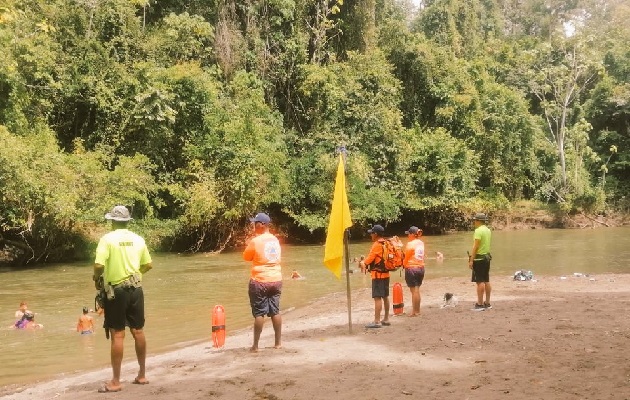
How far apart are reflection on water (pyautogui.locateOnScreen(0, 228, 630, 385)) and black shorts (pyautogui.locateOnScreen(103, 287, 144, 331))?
3.04 meters

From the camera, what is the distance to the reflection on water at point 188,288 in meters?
10.5

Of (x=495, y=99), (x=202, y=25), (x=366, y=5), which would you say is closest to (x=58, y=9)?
(x=202, y=25)

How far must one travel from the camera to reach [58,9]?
1220 inches

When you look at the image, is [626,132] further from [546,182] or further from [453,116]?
[453,116]

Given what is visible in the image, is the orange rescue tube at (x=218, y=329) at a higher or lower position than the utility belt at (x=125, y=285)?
lower

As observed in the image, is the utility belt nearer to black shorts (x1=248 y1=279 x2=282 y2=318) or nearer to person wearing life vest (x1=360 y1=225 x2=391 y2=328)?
black shorts (x1=248 y1=279 x2=282 y2=318)

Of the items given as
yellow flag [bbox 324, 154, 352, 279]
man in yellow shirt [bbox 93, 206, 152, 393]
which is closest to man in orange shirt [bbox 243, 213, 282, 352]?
yellow flag [bbox 324, 154, 352, 279]

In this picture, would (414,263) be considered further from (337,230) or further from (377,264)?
(337,230)

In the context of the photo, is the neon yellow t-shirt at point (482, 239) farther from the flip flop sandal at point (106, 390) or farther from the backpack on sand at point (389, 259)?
the flip flop sandal at point (106, 390)

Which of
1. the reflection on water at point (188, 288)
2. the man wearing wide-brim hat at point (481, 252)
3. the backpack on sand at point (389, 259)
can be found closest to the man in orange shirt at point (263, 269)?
the backpack on sand at point (389, 259)

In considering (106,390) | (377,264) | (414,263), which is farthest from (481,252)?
(106,390)

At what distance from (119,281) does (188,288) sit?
458 inches

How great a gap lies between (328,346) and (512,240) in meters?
25.2

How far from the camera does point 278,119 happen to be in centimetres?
3544
